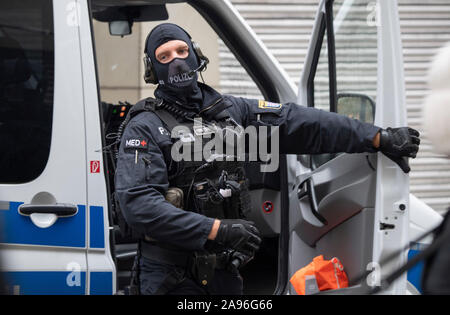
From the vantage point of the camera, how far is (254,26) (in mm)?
6465

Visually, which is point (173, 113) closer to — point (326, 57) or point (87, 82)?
point (87, 82)

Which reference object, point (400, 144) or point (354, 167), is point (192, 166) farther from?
point (400, 144)

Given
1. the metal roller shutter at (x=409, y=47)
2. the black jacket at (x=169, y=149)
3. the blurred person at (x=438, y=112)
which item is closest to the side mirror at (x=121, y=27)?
the metal roller shutter at (x=409, y=47)

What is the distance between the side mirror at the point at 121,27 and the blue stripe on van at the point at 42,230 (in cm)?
144

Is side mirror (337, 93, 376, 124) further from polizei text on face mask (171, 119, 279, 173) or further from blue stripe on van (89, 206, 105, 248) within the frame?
blue stripe on van (89, 206, 105, 248)

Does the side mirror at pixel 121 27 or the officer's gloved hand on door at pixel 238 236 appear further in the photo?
the side mirror at pixel 121 27

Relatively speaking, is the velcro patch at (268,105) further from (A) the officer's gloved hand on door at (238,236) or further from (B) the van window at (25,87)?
(B) the van window at (25,87)

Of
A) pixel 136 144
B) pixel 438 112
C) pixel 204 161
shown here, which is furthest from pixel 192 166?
pixel 438 112

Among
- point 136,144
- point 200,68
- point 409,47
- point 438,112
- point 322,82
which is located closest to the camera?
point 438,112

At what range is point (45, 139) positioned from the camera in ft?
7.55

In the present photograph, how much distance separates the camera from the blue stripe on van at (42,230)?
2.23 m

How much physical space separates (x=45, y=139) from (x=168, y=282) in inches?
30.4

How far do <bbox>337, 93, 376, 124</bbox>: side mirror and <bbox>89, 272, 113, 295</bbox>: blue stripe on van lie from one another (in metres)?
1.27
